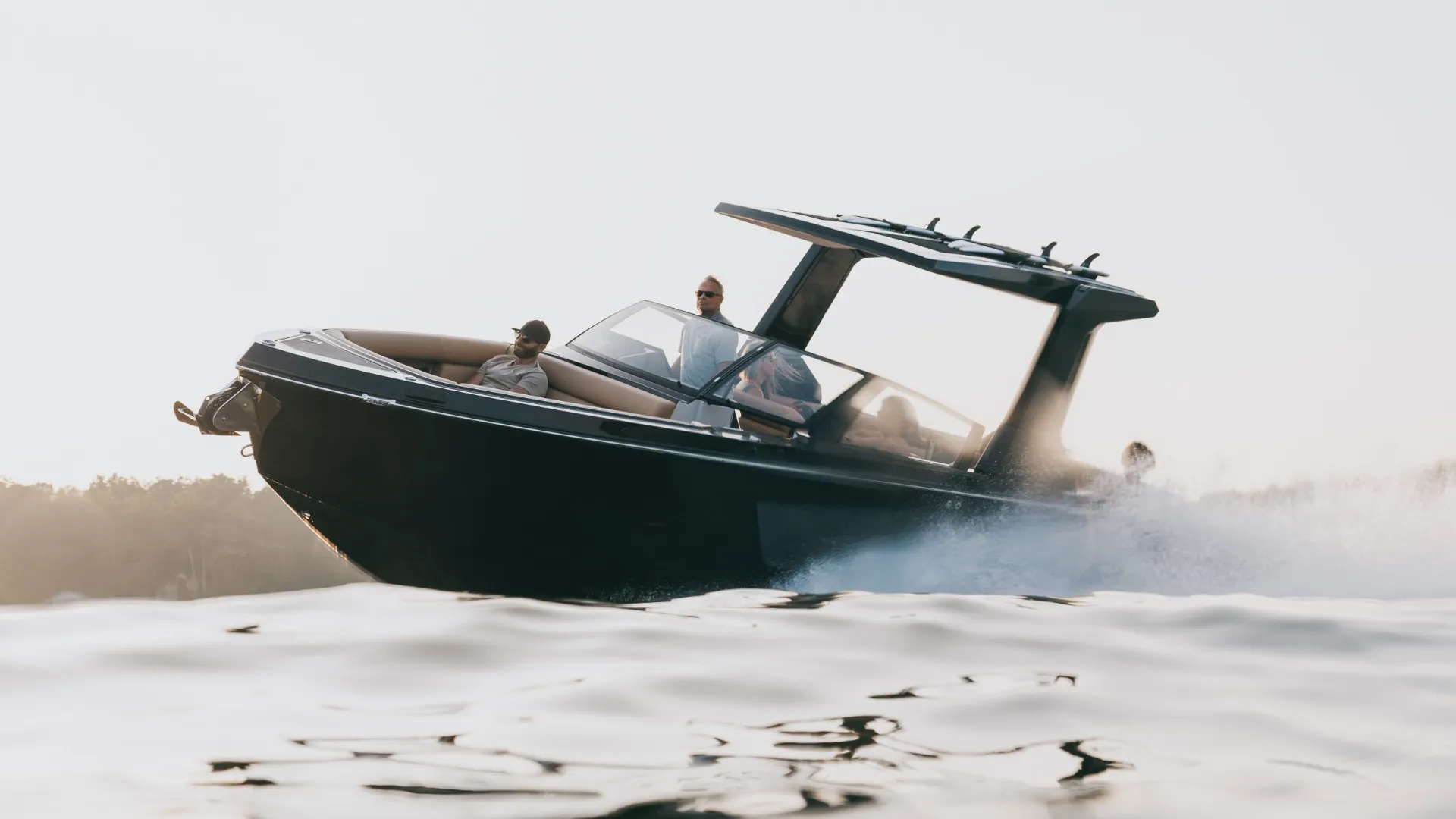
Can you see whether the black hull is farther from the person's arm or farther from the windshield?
the person's arm

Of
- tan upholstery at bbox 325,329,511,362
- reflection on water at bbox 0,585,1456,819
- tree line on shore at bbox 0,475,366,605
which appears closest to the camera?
reflection on water at bbox 0,585,1456,819

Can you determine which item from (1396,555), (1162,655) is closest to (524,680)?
(1162,655)

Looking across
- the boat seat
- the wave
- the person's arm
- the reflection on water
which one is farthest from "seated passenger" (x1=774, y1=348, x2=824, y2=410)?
the reflection on water

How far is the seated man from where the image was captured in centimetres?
734

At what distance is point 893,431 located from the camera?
707 cm

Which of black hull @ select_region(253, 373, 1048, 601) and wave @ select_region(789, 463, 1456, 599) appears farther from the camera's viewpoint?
wave @ select_region(789, 463, 1456, 599)

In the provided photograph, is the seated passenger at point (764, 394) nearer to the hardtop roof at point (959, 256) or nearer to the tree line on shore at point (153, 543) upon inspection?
the hardtop roof at point (959, 256)

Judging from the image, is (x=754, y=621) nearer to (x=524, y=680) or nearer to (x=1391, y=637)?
(x=524, y=680)

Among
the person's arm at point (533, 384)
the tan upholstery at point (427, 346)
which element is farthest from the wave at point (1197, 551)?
the tan upholstery at point (427, 346)

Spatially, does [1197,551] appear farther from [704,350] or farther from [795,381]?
[704,350]

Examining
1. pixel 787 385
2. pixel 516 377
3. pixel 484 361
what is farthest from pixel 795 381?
pixel 484 361

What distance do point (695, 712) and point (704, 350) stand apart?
398cm

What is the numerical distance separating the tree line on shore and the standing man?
52.7 m

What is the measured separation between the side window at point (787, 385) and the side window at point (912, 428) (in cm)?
22
